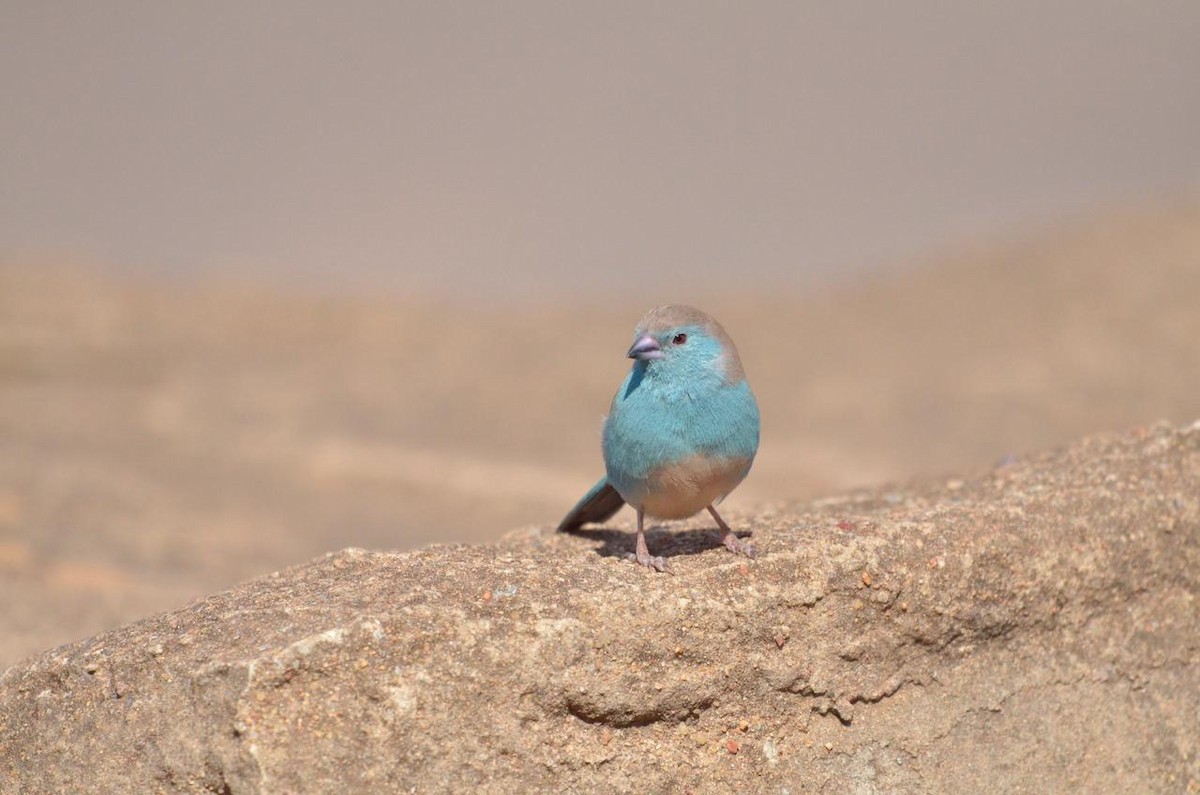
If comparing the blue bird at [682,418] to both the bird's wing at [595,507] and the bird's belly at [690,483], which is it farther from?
the bird's wing at [595,507]

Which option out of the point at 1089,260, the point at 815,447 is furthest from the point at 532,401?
the point at 1089,260

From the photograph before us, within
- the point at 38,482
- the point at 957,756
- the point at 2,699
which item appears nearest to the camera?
the point at 2,699

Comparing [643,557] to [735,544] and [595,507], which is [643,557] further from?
[595,507]

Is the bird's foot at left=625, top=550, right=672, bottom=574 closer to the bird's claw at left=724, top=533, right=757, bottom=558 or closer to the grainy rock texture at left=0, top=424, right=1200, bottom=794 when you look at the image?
the grainy rock texture at left=0, top=424, right=1200, bottom=794

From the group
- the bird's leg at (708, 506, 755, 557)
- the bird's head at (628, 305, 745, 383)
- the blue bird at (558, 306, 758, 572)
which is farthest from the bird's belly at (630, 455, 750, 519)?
the bird's head at (628, 305, 745, 383)

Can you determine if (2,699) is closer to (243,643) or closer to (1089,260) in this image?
(243,643)

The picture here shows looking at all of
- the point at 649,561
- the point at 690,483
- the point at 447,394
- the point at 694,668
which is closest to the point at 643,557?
the point at 649,561

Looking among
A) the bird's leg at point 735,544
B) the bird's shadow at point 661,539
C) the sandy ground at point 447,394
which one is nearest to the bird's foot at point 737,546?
the bird's leg at point 735,544
